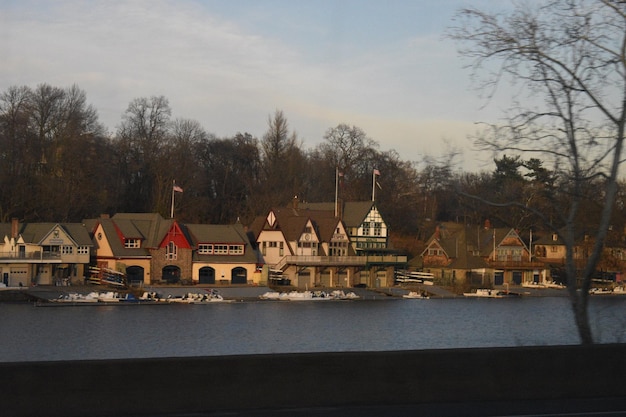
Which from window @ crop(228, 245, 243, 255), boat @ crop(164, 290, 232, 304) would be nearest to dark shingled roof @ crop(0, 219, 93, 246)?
boat @ crop(164, 290, 232, 304)

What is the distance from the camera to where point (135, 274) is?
74.6m

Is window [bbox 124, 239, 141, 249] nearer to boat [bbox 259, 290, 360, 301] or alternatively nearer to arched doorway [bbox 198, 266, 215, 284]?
arched doorway [bbox 198, 266, 215, 284]

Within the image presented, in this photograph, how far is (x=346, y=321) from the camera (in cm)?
5622

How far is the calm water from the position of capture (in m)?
40.6

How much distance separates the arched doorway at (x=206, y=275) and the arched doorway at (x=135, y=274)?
5.40 m

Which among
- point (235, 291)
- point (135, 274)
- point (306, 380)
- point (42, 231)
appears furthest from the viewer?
point (135, 274)

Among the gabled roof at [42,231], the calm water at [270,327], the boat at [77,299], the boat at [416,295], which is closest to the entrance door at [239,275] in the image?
the calm water at [270,327]

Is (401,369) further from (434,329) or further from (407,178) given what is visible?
(407,178)

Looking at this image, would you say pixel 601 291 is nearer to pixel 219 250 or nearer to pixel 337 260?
pixel 337 260

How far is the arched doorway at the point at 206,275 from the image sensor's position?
76.3 meters

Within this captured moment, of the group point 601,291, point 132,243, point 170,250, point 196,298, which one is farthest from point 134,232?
point 601,291

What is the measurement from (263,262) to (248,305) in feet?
48.3

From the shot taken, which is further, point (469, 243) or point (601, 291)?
point (469, 243)

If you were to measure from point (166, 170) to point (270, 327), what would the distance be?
47.9 m
